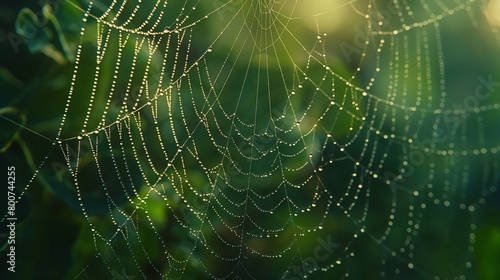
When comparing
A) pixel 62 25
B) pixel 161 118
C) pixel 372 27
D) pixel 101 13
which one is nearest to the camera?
pixel 62 25

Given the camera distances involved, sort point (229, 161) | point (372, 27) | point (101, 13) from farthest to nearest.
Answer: point (372, 27) < point (229, 161) < point (101, 13)

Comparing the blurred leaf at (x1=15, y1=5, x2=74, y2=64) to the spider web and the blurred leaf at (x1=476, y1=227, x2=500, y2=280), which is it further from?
the blurred leaf at (x1=476, y1=227, x2=500, y2=280)

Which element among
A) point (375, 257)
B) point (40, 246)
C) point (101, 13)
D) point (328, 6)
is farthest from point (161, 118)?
point (375, 257)

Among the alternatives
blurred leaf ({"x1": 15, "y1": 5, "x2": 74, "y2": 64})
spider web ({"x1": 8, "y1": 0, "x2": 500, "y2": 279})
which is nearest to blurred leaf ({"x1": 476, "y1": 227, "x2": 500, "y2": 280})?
spider web ({"x1": 8, "y1": 0, "x2": 500, "y2": 279})

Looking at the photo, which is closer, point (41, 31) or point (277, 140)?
point (41, 31)

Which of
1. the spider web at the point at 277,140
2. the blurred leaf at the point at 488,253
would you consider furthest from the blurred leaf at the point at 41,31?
the blurred leaf at the point at 488,253

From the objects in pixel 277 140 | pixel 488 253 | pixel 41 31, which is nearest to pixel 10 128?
pixel 41 31

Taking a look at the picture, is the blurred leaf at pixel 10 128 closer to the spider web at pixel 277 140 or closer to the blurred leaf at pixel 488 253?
the spider web at pixel 277 140

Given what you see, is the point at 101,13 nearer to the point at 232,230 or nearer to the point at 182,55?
the point at 182,55

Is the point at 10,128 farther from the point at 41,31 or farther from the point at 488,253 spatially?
the point at 488,253
